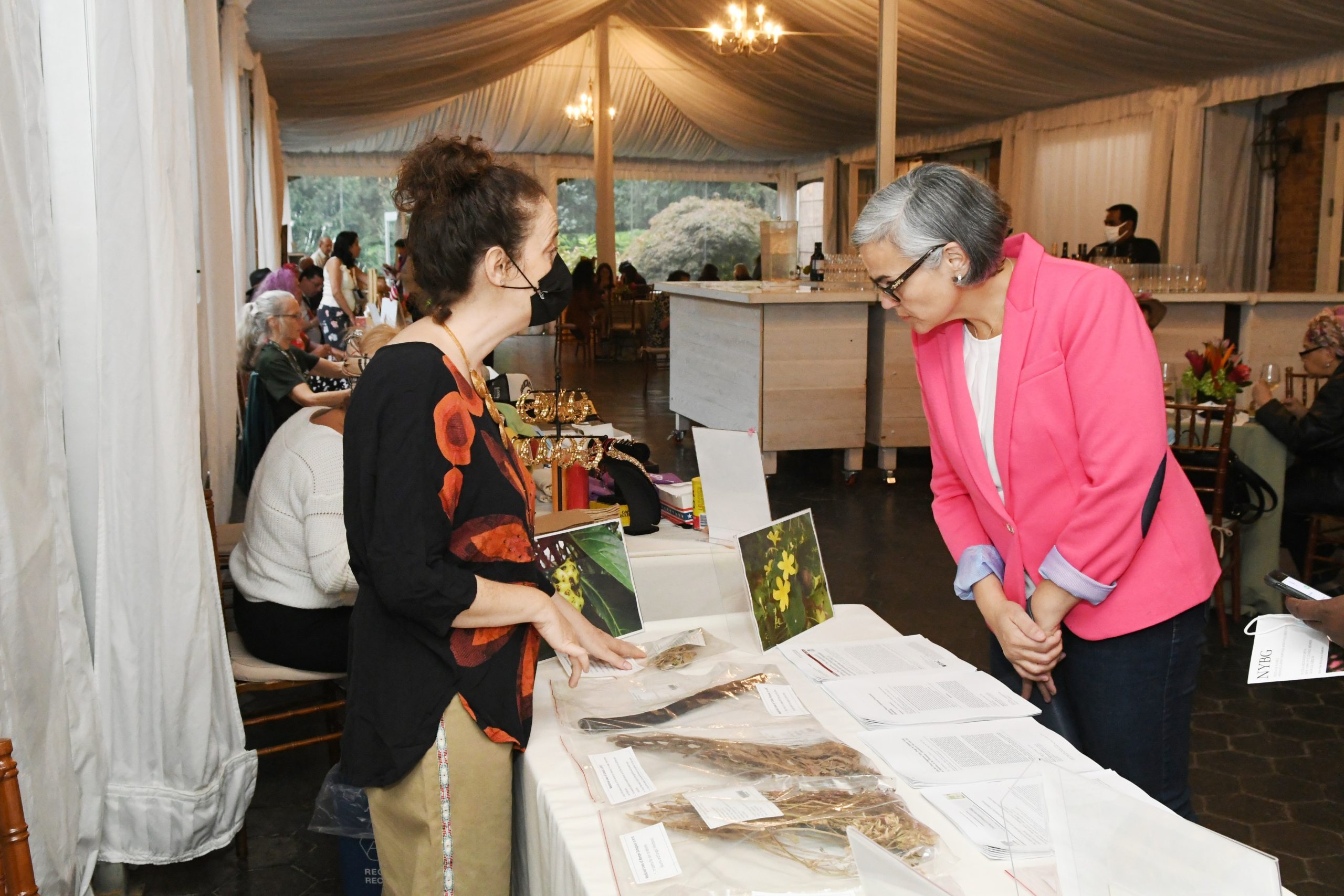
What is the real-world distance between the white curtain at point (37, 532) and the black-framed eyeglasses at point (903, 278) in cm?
141

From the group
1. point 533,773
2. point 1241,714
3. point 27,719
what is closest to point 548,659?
point 533,773

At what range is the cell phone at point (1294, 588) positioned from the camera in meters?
1.19

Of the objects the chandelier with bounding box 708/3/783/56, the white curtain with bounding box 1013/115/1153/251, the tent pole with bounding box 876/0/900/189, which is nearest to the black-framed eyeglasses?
the tent pole with bounding box 876/0/900/189

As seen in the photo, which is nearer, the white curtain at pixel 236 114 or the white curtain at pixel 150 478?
the white curtain at pixel 150 478

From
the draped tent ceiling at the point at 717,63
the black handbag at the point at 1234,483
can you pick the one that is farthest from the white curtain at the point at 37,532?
the draped tent ceiling at the point at 717,63

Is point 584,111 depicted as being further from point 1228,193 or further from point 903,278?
point 903,278

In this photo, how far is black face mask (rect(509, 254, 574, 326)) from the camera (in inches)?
62.4

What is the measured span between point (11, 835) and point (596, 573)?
1.03 m

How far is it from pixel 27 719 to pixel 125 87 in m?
1.26

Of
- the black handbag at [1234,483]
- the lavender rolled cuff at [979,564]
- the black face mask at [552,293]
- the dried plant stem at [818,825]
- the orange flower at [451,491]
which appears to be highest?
the black face mask at [552,293]

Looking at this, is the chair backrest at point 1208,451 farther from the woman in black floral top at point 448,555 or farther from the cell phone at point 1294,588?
the woman in black floral top at point 448,555

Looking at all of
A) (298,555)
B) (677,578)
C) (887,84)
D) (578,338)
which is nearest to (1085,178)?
(578,338)

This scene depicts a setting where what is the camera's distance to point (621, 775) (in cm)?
139

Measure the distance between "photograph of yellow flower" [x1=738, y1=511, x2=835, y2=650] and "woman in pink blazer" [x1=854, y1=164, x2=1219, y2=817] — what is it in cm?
36
